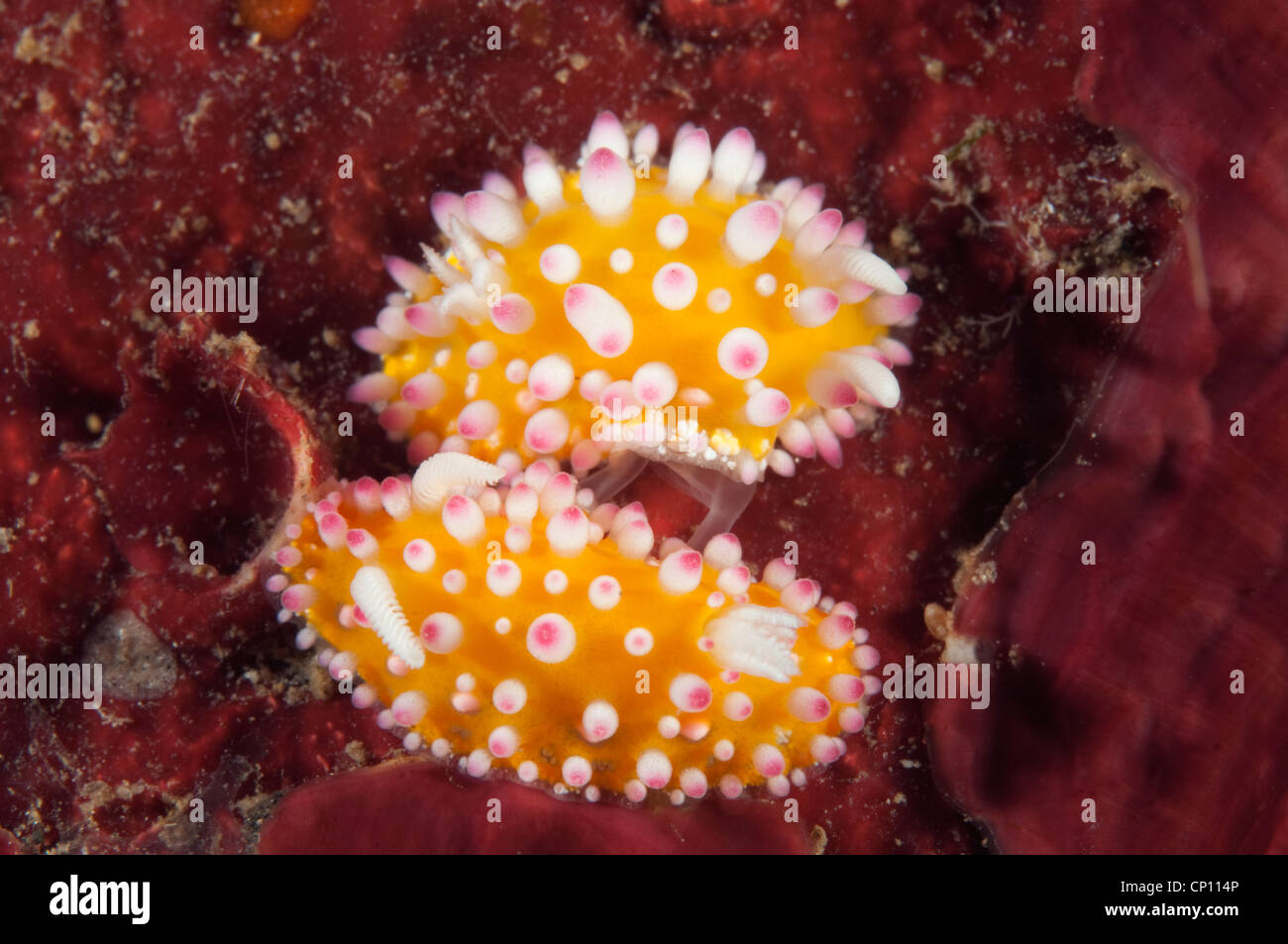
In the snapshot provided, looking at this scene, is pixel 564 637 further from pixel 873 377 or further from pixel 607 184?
pixel 607 184

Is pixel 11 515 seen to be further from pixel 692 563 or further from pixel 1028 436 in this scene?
pixel 1028 436

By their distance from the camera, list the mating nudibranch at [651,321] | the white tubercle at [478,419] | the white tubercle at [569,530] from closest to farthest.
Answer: the white tubercle at [569,530] < the mating nudibranch at [651,321] < the white tubercle at [478,419]

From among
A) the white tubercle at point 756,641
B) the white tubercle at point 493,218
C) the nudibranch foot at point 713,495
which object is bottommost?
the white tubercle at point 756,641

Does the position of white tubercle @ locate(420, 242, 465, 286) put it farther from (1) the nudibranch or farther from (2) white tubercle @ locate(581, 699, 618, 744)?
(2) white tubercle @ locate(581, 699, 618, 744)

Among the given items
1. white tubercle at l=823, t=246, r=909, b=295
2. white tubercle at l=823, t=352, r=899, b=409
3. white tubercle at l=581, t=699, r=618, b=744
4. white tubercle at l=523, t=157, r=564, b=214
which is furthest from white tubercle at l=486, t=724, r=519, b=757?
white tubercle at l=823, t=246, r=909, b=295

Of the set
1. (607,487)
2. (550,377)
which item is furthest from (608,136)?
(607,487)

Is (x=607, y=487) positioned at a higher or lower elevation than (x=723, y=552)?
higher

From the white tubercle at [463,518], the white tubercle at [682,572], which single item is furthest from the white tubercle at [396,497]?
the white tubercle at [682,572]

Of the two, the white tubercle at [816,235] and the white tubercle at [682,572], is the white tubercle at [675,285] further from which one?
the white tubercle at [682,572]
